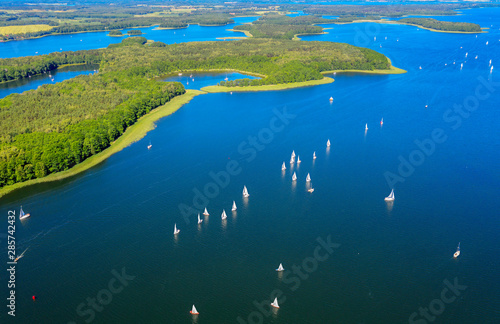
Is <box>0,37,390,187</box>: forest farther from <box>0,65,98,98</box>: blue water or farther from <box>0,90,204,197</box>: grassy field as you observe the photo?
<box>0,65,98,98</box>: blue water

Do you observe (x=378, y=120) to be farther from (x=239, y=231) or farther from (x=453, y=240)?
(x=239, y=231)

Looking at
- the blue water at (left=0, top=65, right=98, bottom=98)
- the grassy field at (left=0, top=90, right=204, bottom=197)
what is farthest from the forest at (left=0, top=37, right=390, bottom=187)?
the blue water at (left=0, top=65, right=98, bottom=98)

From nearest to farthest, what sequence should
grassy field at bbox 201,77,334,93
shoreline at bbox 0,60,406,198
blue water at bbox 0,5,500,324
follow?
1. blue water at bbox 0,5,500,324
2. shoreline at bbox 0,60,406,198
3. grassy field at bbox 201,77,334,93

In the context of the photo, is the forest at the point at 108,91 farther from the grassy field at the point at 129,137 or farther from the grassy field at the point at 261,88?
the grassy field at the point at 261,88

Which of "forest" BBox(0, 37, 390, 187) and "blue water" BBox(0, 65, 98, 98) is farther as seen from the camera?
"blue water" BBox(0, 65, 98, 98)

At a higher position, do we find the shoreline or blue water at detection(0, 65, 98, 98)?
the shoreline

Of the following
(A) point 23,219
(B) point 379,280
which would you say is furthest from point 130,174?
(B) point 379,280
